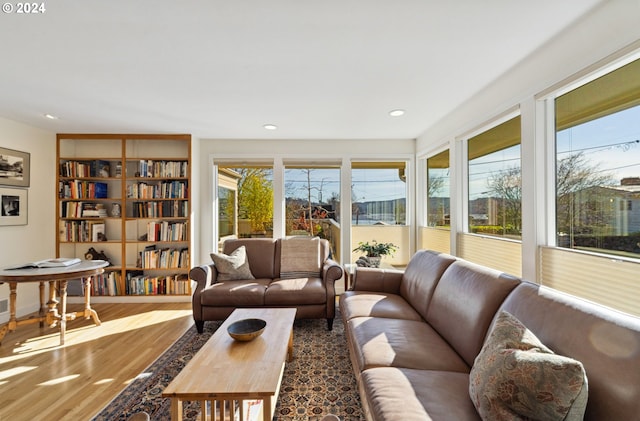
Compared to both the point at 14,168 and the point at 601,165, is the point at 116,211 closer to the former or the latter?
the point at 14,168

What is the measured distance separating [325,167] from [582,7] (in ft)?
11.2

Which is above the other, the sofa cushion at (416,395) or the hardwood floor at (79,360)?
the sofa cushion at (416,395)

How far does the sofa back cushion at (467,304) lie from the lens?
1688mm

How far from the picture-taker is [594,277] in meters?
1.88

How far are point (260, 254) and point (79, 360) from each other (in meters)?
1.96

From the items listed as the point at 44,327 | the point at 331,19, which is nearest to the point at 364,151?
the point at 331,19

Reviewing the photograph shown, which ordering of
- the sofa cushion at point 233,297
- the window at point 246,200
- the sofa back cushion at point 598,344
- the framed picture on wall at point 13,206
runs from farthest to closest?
the window at point 246,200 → the framed picture on wall at point 13,206 → the sofa cushion at point 233,297 → the sofa back cushion at point 598,344

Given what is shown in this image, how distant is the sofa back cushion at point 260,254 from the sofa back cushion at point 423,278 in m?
1.63

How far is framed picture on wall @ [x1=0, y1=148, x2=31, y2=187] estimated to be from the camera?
352 centimetres

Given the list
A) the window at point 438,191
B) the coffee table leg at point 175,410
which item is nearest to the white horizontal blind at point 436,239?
the window at point 438,191

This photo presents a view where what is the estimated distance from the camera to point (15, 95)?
288cm

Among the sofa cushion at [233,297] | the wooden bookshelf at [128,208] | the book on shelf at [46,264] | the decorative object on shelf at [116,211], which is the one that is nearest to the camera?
the book on shelf at [46,264]

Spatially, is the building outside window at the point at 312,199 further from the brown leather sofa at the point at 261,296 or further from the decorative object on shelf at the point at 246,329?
the decorative object on shelf at the point at 246,329

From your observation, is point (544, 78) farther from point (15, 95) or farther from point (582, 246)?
point (15, 95)
